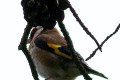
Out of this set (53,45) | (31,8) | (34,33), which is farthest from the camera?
(34,33)

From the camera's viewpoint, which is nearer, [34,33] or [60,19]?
[60,19]

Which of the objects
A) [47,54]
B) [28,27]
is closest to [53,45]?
[47,54]

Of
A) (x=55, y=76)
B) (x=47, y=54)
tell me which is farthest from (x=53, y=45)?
(x=55, y=76)

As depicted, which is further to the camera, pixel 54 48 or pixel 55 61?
pixel 54 48

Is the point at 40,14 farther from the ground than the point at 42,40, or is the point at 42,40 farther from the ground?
the point at 40,14

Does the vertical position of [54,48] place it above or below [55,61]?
above

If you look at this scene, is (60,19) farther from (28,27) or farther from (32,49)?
(32,49)

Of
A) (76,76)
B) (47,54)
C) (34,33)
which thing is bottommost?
(76,76)

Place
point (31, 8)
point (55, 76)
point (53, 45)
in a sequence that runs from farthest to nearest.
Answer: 1. point (53, 45)
2. point (55, 76)
3. point (31, 8)

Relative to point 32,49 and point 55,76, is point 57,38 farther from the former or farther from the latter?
point 55,76
